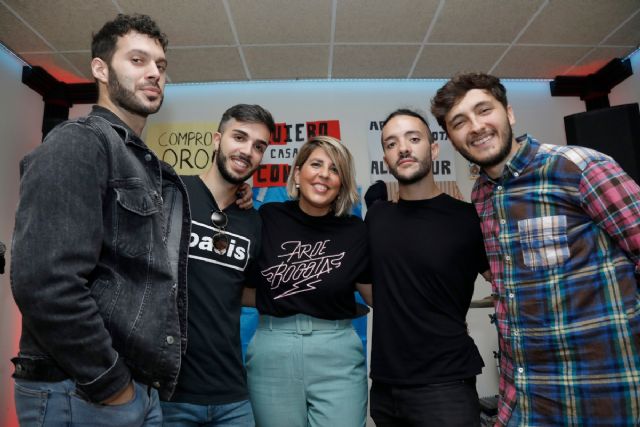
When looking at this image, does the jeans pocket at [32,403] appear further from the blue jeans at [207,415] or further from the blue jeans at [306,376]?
the blue jeans at [306,376]

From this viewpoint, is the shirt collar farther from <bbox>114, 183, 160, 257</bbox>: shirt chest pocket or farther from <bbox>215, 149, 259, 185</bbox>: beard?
<bbox>215, 149, 259, 185</bbox>: beard

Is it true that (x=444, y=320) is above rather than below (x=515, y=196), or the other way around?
below

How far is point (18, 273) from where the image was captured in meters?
0.76

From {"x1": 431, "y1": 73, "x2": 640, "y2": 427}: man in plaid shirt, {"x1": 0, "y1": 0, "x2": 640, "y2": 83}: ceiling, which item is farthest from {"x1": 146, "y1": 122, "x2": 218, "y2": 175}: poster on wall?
{"x1": 431, "y1": 73, "x2": 640, "y2": 427}: man in plaid shirt

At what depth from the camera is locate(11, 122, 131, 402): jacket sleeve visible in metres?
0.76

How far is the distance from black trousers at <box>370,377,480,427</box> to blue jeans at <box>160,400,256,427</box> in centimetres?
52

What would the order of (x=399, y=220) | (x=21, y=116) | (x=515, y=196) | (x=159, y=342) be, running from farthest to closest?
(x=21, y=116)
(x=399, y=220)
(x=515, y=196)
(x=159, y=342)

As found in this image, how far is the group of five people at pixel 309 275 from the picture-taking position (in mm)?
826

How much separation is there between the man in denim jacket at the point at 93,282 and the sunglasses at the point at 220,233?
0.45 m

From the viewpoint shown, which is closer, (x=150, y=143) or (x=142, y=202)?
(x=142, y=202)

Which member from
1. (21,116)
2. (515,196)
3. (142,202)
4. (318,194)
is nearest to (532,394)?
(515,196)

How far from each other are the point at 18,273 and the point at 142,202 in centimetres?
30

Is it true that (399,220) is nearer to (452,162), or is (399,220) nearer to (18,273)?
(18,273)

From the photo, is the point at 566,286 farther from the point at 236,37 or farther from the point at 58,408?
the point at 236,37
